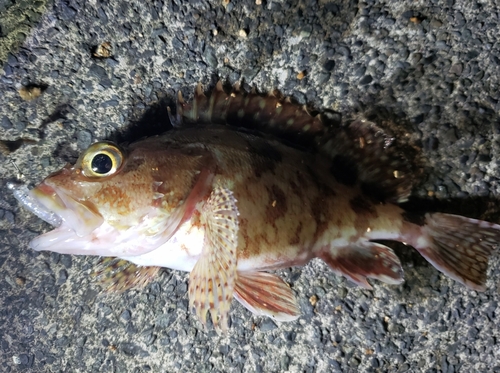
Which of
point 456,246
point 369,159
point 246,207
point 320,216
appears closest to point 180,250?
point 246,207

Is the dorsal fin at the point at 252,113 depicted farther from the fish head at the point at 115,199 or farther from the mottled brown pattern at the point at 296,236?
the mottled brown pattern at the point at 296,236

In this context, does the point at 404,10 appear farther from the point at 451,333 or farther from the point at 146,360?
the point at 146,360

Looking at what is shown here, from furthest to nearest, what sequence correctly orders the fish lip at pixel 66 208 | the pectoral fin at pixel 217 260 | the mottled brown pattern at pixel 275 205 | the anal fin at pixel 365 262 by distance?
1. the anal fin at pixel 365 262
2. the mottled brown pattern at pixel 275 205
3. the pectoral fin at pixel 217 260
4. the fish lip at pixel 66 208

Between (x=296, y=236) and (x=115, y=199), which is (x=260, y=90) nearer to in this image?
(x=296, y=236)

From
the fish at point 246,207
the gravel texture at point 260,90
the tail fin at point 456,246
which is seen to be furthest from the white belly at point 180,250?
the tail fin at point 456,246

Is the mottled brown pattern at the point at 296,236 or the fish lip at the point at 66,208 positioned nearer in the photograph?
the fish lip at the point at 66,208
